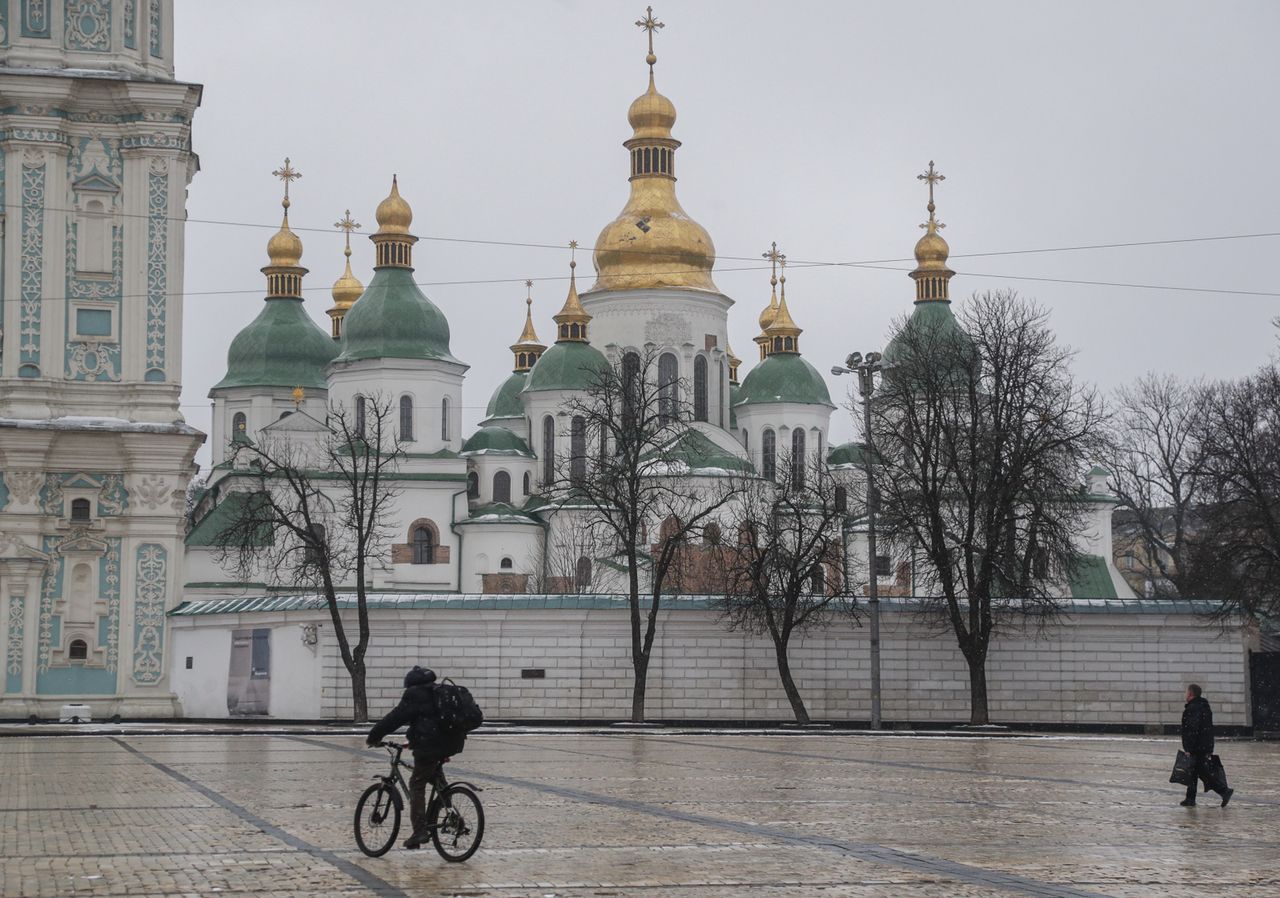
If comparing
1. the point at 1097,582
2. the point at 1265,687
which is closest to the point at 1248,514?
the point at 1265,687

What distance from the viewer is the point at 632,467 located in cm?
4266

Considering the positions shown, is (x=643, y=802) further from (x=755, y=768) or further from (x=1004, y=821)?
(x=755, y=768)

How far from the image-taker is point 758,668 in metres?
40.1

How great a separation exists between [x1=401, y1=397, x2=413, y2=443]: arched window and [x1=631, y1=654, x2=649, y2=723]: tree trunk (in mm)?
39946

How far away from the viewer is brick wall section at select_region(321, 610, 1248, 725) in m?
39.2

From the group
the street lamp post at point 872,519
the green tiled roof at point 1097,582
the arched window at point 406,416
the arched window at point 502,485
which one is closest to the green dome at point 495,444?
the arched window at point 502,485

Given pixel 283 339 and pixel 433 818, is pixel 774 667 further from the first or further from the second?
pixel 283 339

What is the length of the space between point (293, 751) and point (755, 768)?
280 inches

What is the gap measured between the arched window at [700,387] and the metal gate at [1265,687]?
4370cm

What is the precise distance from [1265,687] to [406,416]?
44.7 meters

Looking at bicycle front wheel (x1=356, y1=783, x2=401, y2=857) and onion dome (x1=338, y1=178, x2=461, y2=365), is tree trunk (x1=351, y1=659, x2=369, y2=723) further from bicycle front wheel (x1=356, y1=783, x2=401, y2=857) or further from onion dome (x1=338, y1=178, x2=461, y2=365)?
onion dome (x1=338, y1=178, x2=461, y2=365)

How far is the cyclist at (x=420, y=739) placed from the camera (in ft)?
42.9

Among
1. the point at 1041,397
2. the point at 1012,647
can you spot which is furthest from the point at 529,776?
the point at 1041,397

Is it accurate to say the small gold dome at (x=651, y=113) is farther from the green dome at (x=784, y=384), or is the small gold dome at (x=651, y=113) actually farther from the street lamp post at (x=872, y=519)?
the street lamp post at (x=872, y=519)
